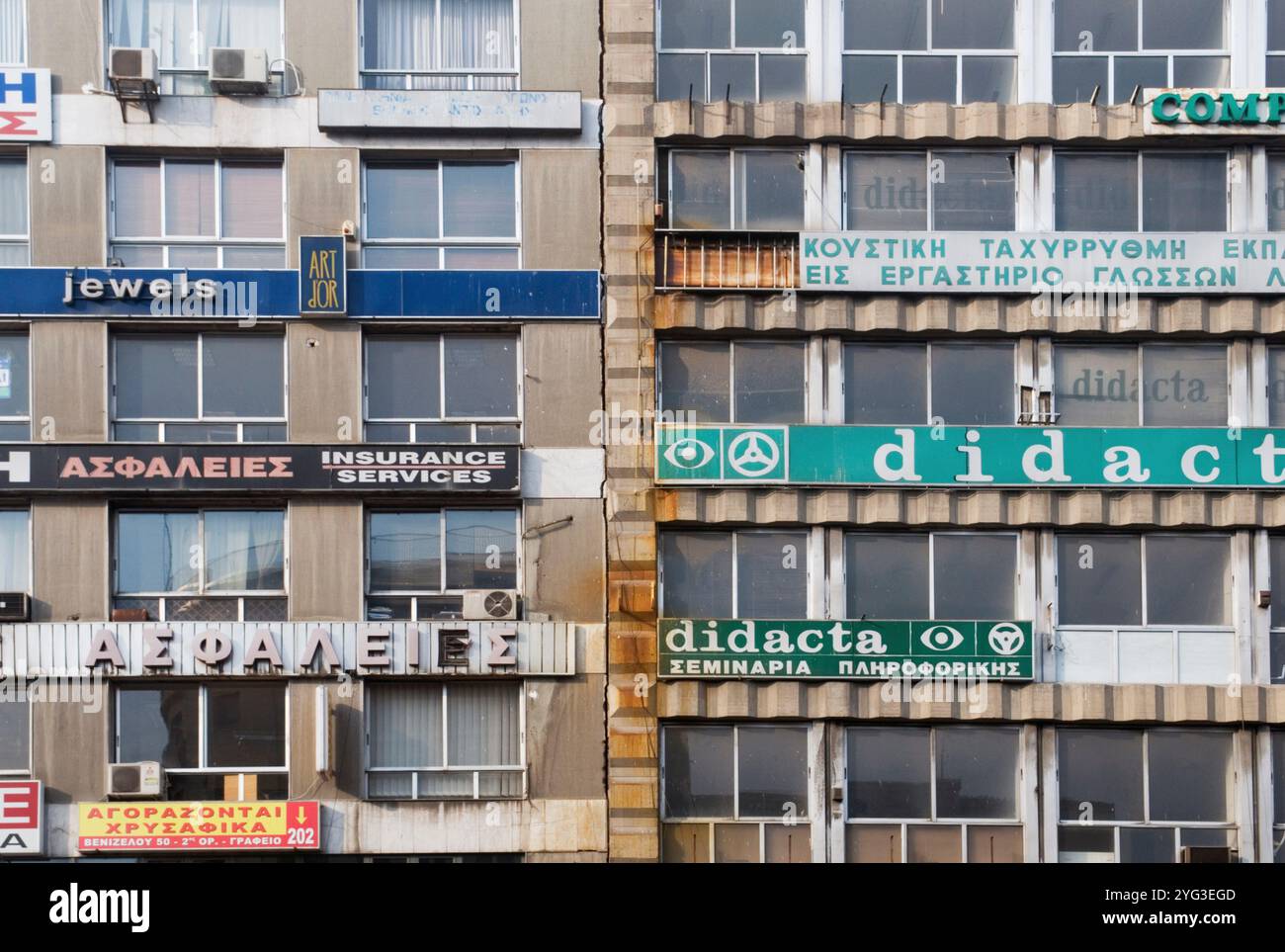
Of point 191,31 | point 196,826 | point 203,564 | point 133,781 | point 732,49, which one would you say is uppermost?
point 191,31

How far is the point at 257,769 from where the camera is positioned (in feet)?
52.2

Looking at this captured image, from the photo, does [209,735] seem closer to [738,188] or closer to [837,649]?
[837,649]

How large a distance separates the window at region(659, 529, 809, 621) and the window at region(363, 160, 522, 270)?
16.3 feet

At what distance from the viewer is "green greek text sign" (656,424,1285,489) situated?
16156 millimetres

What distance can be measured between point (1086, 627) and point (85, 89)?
16298 mm

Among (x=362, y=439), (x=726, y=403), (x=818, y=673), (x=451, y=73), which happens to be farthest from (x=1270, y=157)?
(x=362, y=439)

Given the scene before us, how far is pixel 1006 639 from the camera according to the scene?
1606 centimetres

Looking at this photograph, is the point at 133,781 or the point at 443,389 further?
the point at 443,389

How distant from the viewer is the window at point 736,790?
15992mm

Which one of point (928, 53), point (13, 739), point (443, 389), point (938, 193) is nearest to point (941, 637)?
point (938, 193)

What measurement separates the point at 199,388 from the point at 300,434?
1.67 metres

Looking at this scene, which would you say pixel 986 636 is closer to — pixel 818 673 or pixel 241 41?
pixel 818 673

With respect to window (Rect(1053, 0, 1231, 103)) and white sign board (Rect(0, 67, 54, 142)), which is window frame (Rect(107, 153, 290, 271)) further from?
window (Rect(1053, 0, 1231, 103))

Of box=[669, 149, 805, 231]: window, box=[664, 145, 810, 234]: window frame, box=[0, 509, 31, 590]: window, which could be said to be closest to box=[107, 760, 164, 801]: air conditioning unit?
box=[0, 509, 31, 590]: window
